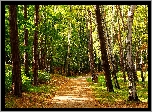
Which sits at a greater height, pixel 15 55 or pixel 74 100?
pixel 15 55

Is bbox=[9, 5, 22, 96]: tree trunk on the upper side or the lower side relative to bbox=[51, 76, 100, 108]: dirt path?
upper

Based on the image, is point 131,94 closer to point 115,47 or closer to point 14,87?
point 14,87

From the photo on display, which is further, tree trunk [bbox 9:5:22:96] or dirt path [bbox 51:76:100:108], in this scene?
tree trunk [bbox 9:5:22:96]

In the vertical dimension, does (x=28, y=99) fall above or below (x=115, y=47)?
below

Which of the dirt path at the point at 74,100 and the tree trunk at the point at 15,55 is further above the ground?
the tree trunk at the point at 15,55

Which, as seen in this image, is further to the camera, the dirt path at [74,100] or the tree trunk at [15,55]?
the tree trunk at [15,55]

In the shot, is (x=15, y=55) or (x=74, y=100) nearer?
(x=15, y=55)

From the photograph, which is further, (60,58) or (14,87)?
(60,58)

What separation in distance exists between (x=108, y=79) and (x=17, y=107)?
8.14 m

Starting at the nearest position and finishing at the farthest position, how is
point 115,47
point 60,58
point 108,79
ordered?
1. point 108,79
2. point 115,47
3. point 60,58

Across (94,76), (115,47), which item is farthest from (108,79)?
(115,47)
